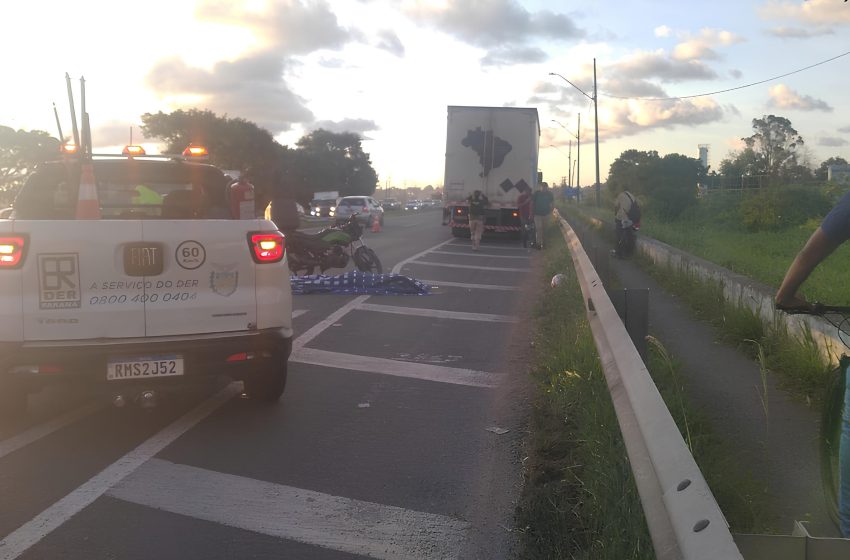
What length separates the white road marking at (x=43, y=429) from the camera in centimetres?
518

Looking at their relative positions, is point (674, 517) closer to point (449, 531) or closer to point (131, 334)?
point (449, 531)

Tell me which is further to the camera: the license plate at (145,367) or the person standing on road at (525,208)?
the person standing on road at (525,208)

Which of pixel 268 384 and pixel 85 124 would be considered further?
pixel 268 384

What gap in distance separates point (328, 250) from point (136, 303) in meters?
8.65

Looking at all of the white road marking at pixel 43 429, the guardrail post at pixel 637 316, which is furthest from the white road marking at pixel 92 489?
the guardrail post at pixel 637 316

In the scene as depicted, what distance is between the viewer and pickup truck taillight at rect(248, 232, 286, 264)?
5.59 metres

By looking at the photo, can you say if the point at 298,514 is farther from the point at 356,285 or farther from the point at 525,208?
the point at 525,208

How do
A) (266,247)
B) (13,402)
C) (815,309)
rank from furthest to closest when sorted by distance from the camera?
(266,247) < (13,402) < (815,309)

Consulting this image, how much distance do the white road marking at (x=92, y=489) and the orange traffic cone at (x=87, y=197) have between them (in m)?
1.62

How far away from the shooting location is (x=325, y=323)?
9859 millimetres

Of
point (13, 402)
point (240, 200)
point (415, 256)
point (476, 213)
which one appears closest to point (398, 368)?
point (240, 200)

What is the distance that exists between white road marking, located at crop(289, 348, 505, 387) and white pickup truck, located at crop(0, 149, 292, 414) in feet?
5.60

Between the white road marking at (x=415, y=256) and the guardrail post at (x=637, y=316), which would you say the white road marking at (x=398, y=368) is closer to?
the guardrail post at (x=637, y=316)

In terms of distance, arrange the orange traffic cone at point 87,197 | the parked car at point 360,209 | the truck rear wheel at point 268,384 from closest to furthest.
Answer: the orange traffic cone at point 87,197 < the truck rear wheel at point 268,384 < the parked car at point 360,209
